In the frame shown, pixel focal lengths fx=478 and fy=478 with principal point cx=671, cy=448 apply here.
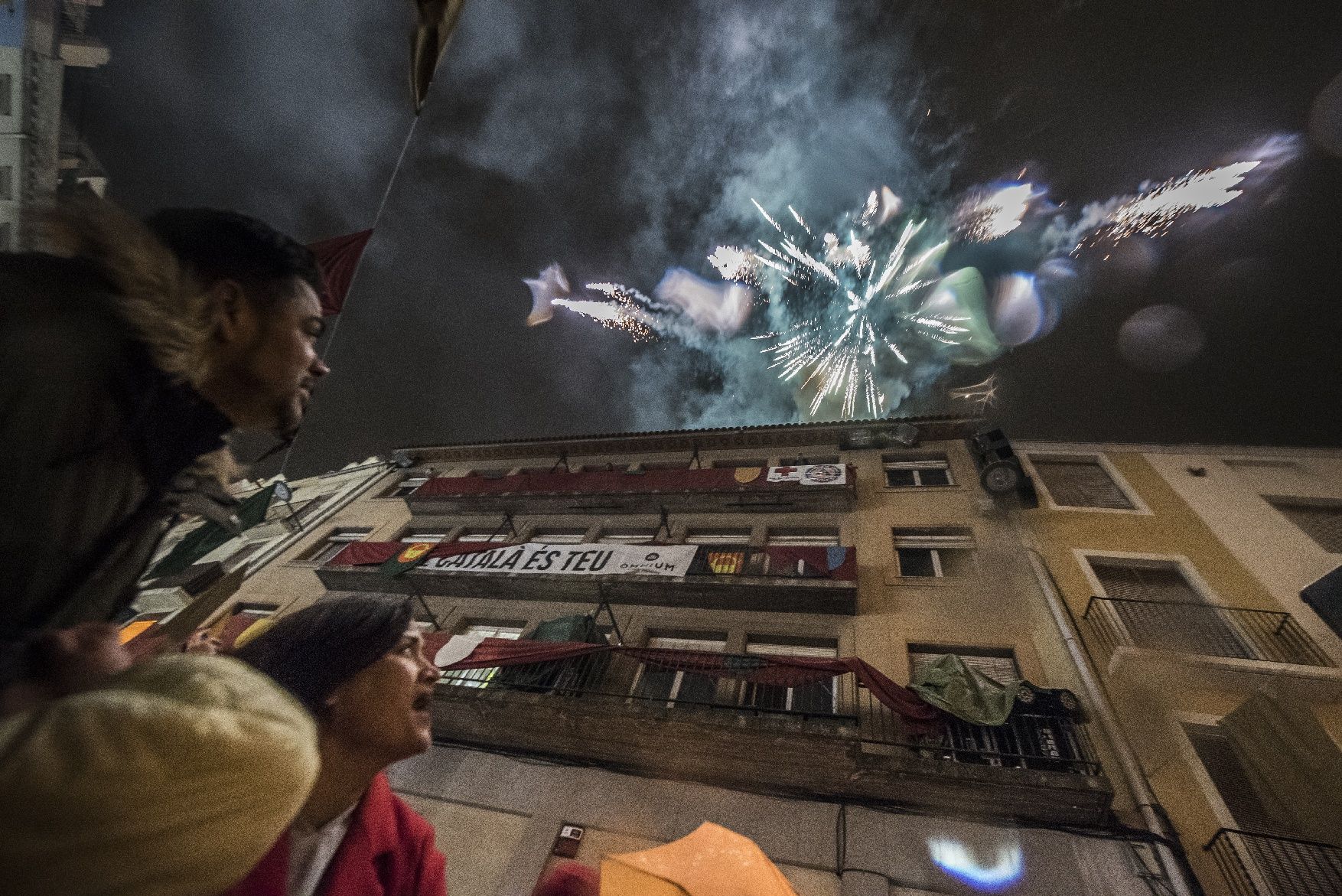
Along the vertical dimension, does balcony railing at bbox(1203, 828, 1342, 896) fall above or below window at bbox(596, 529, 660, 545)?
below

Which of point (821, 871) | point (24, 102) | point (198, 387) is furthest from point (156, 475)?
point (24, 102)

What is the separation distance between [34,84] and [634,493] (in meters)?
26.2

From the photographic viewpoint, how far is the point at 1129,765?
820 cm

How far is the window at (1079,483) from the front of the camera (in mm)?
14758

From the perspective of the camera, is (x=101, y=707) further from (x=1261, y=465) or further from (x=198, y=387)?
(x=1261, y=465)

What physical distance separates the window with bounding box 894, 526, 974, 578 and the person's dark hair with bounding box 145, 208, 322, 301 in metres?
14.5

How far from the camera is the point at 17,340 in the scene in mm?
1335

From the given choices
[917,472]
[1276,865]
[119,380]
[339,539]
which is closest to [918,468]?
[917,472]

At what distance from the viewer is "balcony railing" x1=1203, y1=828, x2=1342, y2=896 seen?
21.9 feet

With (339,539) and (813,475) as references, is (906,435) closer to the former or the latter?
(813,475)

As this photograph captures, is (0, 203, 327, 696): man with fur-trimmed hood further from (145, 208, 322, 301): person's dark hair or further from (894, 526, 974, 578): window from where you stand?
(894, 526, 974, 578): window

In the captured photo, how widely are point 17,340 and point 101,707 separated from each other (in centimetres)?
116

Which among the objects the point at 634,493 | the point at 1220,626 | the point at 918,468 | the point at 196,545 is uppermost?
the point at 918,468

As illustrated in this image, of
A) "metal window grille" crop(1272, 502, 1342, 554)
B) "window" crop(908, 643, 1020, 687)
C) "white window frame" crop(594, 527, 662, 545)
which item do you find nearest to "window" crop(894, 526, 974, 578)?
"window" crop(908, 643, 1020, 687)
